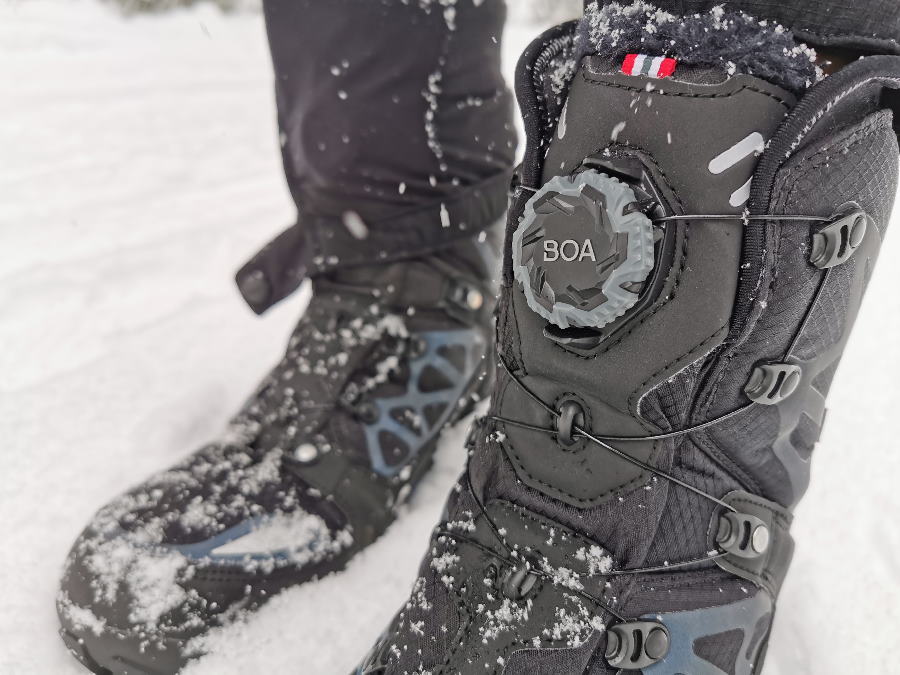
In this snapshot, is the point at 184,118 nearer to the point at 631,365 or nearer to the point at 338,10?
the point at 338,10

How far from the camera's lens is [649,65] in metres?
0.57

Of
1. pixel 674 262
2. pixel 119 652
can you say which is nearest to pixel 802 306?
pixel 674 262

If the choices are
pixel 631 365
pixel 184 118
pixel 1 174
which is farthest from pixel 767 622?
pixel 184 118

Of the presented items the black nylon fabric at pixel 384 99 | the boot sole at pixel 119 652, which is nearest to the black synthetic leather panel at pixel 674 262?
the black nylon fabric at pixel 384 99

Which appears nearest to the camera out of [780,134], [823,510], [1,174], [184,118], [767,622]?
[780,134]

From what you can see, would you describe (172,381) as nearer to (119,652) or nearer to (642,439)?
(119,652)

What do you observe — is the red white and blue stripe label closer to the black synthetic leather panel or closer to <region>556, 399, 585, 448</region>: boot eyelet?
the black synthetic leather panel

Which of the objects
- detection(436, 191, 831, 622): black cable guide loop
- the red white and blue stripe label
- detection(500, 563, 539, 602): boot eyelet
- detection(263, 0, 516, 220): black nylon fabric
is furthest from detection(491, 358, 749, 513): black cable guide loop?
detection(263, 0, 516, 220): black nylon fabric

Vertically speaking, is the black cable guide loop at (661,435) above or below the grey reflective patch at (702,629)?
above

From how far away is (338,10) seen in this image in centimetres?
84

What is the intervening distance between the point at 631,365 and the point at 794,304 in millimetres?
124

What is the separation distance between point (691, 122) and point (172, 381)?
944 mm

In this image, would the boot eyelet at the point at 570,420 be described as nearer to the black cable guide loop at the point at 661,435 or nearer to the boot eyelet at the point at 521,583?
the black cable guide loop at the point at 661,435

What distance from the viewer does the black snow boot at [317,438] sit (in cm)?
78
